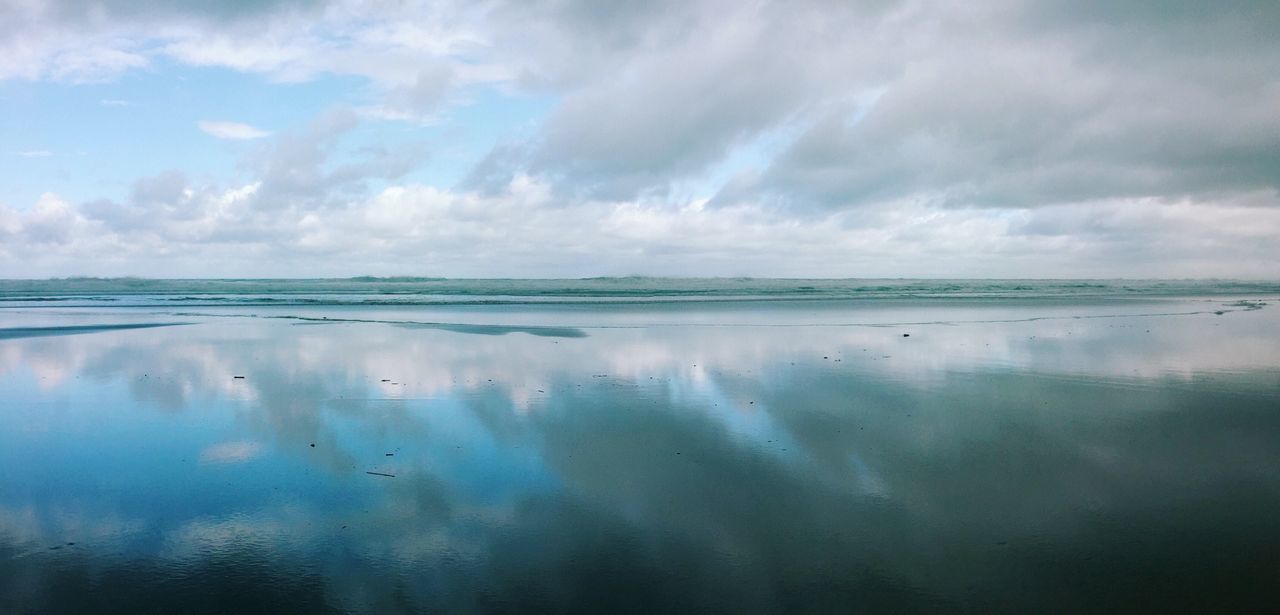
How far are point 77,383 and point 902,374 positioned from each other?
598 inches

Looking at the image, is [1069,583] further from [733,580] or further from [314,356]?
[314,356]

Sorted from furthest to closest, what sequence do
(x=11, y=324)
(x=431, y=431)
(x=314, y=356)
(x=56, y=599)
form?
(x=11, y=324) < (x=314, y=356) < (x=431, y=431) < (x=56, y=599)

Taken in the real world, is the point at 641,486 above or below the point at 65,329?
below

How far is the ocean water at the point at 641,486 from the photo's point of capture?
4727mm

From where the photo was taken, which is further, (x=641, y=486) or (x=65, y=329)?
(x=65, y=329)

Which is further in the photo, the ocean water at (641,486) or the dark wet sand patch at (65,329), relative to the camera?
the dark wet sand patch at (65,329)

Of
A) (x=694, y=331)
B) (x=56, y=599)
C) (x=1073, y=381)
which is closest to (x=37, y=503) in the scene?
(x=56, y=599)

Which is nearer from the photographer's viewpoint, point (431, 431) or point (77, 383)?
point (431, 431)

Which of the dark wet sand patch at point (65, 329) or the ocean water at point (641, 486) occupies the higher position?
the dark wet sand patch at point (65, 329)

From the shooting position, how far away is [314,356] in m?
16.2

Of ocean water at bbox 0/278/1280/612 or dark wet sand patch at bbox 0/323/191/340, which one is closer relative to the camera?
ocean water at bbox 0/278/1280/612

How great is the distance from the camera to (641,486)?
679cm

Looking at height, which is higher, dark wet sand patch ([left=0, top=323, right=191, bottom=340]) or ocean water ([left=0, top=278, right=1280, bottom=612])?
dark wet sand patch ([left=0, top=323, right=191, bottom=340])

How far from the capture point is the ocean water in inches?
A: 186
